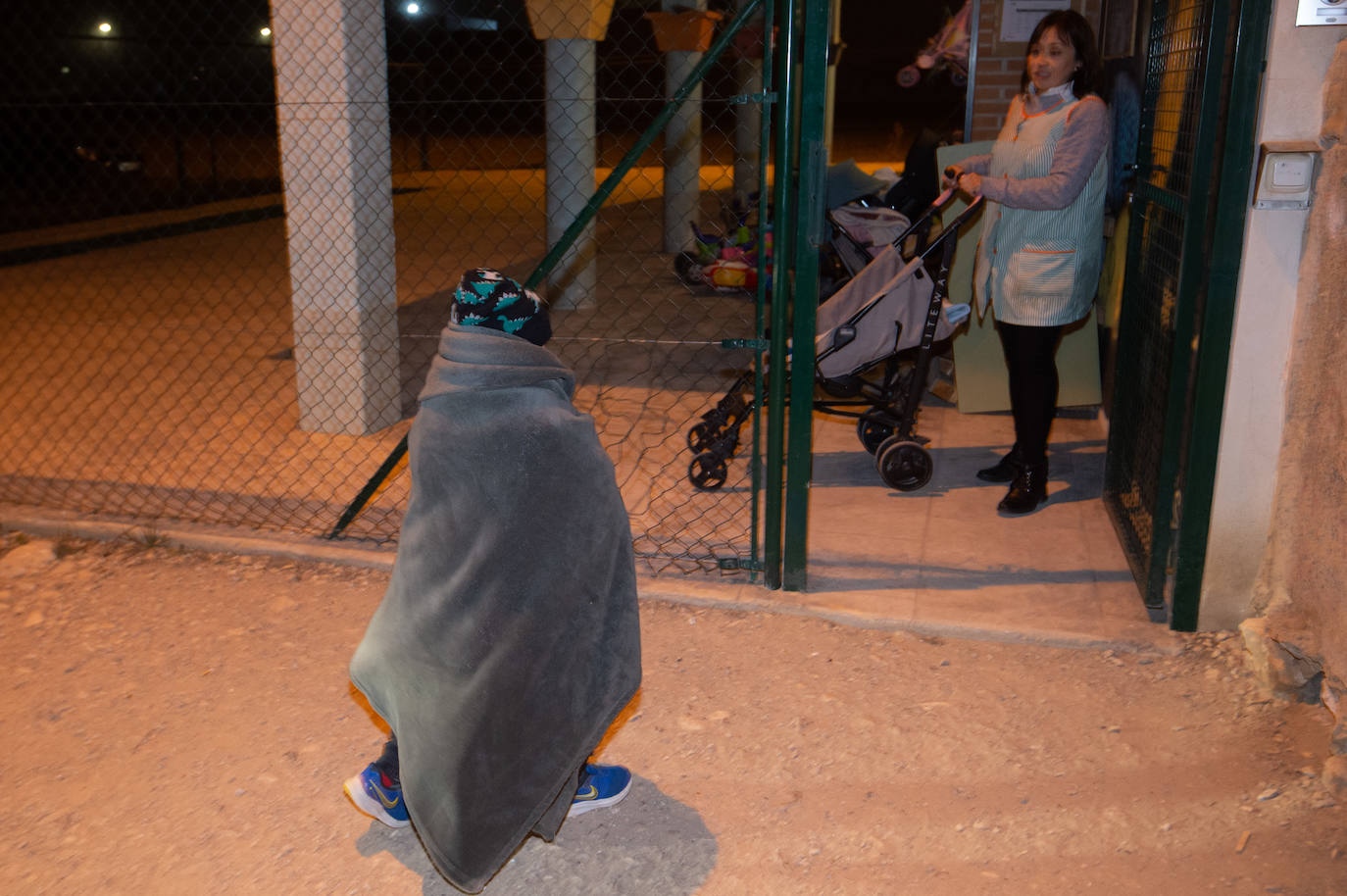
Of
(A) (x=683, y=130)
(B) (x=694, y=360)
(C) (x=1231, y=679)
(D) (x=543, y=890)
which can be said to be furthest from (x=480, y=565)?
(A) (x=683, y=130)

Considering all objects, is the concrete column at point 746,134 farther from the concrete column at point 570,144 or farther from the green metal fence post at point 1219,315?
the green metal fence post at point 1219,315

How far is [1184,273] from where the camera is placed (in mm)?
3885

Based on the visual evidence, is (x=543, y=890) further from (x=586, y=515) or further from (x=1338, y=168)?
(x=1338, y=168)

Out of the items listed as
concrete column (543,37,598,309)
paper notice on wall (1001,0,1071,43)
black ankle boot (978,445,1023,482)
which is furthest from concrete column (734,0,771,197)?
black ankle boot (978,445,1023,482)

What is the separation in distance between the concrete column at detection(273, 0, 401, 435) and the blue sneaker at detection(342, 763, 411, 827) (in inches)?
137

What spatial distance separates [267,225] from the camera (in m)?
16.0

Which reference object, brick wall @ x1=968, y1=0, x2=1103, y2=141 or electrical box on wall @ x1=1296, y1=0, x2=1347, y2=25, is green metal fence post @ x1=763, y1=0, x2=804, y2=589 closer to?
electrical box on wall @ x1=1296, y1=0, x2=1347, y2=25

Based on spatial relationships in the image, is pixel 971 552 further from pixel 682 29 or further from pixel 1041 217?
pixel 682 29

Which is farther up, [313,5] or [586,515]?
[313,5]

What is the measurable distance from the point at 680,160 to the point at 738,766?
30.2 ft

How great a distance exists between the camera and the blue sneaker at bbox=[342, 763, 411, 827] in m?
3.09

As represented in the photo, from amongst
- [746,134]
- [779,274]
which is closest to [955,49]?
[779,274]

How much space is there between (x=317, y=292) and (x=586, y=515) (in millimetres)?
3947

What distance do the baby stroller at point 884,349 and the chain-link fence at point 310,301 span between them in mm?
331
